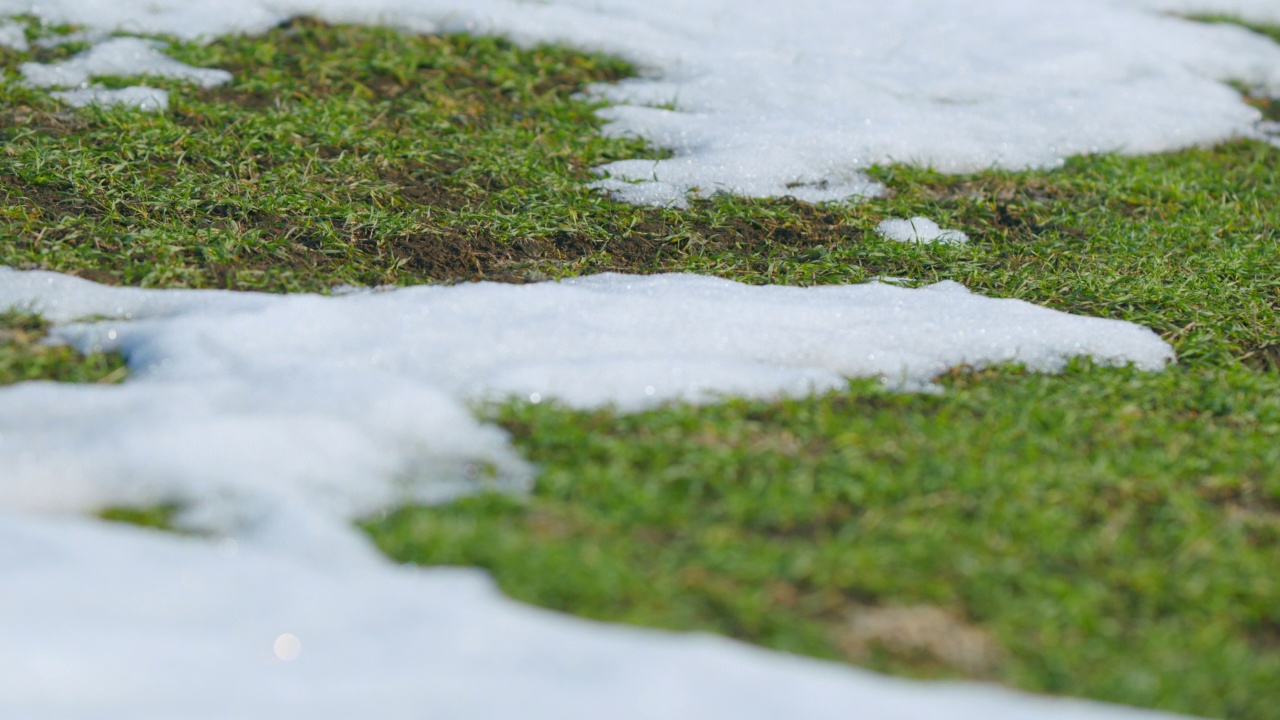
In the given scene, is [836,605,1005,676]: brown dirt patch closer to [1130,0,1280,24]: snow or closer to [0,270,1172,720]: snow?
[0,270,1172,720]: snow

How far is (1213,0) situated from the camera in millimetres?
7504

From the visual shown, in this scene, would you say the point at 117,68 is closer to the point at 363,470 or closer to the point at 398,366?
the point at 398,366

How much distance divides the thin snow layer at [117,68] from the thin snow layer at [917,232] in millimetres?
2973

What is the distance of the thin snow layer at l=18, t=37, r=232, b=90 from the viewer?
4789 mm

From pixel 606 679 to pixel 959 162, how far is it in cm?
368

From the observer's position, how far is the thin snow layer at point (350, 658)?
1826 millimetres

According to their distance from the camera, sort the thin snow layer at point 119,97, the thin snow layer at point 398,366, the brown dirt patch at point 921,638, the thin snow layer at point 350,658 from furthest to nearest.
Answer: the thin snow layer at point 119,97
the thin snow layer at point 398,366
the brown dirt patch at point 921,638
the thin snow layer at point 350,658

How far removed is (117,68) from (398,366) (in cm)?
294

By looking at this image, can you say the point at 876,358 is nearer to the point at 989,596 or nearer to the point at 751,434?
the point at 751,434

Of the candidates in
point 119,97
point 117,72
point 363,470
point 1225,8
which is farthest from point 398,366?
point 1225,8

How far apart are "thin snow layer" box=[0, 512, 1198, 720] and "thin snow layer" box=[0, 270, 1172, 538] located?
253mm

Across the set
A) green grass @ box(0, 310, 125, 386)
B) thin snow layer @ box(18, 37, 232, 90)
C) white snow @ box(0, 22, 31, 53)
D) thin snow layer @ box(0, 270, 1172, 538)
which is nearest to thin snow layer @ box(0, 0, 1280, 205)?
white snow @ box(0, 22, 31, 53)

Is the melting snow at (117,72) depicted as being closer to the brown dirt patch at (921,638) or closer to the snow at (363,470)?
the snow at (363,470)

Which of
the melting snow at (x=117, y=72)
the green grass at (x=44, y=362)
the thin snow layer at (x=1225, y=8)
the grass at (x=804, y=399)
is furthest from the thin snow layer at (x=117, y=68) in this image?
the thin snow layer at (x=1225, y=8)
